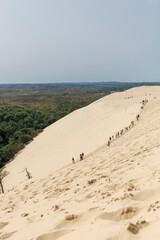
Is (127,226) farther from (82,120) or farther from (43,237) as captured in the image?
(82,120)

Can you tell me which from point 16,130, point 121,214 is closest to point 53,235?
point 121,214

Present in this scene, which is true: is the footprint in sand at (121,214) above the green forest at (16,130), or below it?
above

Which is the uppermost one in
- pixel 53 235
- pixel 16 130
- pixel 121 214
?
pixel 121 214

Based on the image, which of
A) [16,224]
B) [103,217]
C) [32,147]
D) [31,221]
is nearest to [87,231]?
[103,217]

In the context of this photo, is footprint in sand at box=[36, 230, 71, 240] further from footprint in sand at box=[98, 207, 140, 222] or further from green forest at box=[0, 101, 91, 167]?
green forest at box=[0, 101, 91, 167]

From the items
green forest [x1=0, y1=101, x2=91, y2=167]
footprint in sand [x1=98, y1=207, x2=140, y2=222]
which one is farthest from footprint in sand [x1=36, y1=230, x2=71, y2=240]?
green forest [x1=0, y1=101, x2=91, y2=167]

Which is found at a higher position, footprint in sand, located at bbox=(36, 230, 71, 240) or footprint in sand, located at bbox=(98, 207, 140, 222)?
footprint in sand, located at bbox=(98, 207, 140, 222)

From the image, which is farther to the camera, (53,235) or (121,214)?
(121,214)

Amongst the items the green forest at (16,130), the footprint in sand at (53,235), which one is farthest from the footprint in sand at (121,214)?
the green forest at (16,130)

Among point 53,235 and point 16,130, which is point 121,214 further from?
point 16,130

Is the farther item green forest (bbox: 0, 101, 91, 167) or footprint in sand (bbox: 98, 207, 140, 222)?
green forest (bbox: 0, 101, 91, 167)

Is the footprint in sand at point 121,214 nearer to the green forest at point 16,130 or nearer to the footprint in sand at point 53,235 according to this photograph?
the footprint in sand at point 53,235

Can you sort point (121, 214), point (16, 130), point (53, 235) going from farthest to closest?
point (16, 130), point (121, 214), point (53, 235)

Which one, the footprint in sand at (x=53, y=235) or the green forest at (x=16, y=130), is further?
the green forest at (x=16, y=130)
